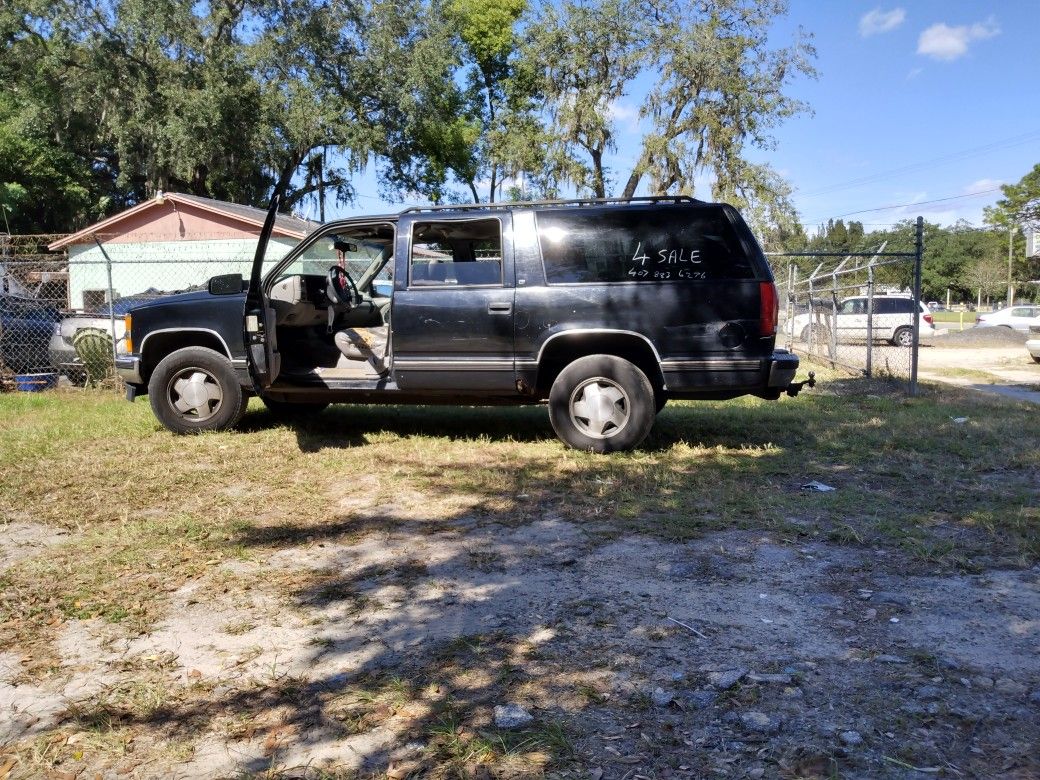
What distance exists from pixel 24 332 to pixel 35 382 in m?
1.15

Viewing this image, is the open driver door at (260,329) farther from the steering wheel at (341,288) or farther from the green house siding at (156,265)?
the green house siding at (156,265)

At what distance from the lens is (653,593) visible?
393 centimetres

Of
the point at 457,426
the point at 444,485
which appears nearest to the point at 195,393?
the point at 457,426

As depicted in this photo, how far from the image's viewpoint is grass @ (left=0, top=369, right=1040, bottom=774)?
303 centimetres

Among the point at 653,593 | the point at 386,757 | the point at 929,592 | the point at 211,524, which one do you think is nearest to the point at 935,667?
the point at 929,592

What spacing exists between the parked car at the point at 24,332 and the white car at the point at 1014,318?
89.9 ft

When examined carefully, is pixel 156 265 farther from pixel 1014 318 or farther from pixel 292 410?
pixel 1014 318

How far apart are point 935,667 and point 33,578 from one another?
4.11 metres

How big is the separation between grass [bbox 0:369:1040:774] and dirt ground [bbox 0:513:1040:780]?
3cm

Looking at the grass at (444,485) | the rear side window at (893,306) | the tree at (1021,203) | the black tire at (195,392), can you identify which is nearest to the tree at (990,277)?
the tree at (1021,203)

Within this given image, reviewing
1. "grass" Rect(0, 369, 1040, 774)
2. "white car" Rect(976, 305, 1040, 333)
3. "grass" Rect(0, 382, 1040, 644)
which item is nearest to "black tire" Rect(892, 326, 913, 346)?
"white car" Rect(976, 305, 1040, 333)

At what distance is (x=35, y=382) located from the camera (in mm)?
11891

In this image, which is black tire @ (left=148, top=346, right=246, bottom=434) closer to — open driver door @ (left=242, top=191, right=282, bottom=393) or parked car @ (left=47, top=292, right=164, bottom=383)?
open driver door @ (left=242, top=191, right=282, bottom=393)

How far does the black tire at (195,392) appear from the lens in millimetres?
7734
